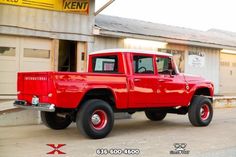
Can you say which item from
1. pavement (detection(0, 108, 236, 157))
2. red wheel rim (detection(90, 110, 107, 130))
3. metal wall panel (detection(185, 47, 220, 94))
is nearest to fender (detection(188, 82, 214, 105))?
pavement (detection(0, 108, 236, 157))

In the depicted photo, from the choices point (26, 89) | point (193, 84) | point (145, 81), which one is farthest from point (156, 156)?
point (193, 84)

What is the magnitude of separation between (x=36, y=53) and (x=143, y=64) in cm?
445

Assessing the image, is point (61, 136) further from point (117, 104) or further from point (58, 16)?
point (58, 16)

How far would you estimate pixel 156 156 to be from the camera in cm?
770

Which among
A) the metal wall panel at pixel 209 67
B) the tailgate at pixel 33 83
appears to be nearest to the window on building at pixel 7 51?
the tailgate at pixel 33 83

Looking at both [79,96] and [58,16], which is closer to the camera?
[79,96]

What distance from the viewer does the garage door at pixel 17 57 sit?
12.7 m

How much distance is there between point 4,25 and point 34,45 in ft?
4.15

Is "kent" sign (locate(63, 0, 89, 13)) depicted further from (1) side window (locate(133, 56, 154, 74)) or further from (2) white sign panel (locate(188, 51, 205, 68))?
(2) white sign panel (locate(188, 51, 205, 68))

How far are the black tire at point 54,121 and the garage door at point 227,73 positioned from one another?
12.3m

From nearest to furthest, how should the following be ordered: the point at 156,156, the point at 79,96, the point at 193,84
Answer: the point at 156,156 → the point at 79,96 → the point at 193,84

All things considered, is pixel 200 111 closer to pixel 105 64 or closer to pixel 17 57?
pixel 105 64

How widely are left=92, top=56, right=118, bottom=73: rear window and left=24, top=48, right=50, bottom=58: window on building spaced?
300cm

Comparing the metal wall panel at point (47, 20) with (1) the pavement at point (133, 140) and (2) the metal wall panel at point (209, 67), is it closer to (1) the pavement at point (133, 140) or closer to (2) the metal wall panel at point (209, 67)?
(1) the pavement at point (133, 140)
